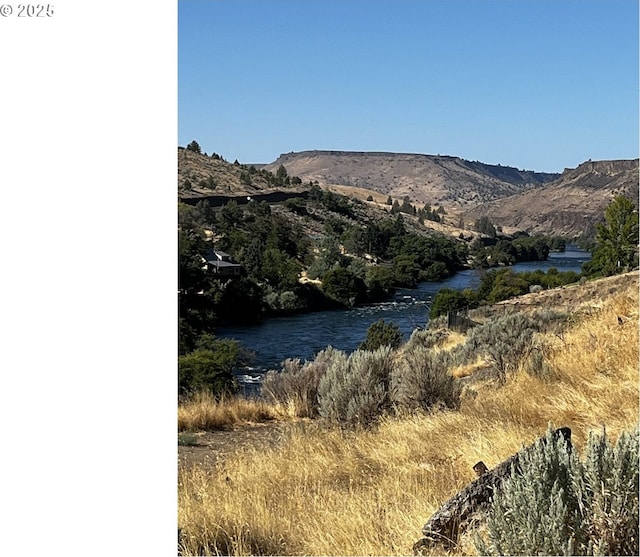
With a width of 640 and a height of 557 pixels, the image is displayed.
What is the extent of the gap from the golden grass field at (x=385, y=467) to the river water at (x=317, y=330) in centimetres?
1282

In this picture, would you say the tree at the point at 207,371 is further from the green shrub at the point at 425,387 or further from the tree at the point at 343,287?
the tree at the point at 343,287

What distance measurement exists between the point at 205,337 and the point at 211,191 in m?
31.4

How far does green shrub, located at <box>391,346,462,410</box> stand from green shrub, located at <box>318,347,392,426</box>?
0.13 metres

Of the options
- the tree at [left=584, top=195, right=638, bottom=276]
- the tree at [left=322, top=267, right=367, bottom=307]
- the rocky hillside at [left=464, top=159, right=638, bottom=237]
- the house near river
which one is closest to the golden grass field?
the tree at [left=584, top=195, right=638, bottom=276]

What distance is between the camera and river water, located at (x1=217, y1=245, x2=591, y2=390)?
21203 millimetres

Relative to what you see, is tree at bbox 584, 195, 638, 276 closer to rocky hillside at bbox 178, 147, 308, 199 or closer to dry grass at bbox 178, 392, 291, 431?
dry grass at bbox 178, 392, 291, 431

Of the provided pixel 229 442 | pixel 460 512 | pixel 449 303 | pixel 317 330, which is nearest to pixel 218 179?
pixel 317 330

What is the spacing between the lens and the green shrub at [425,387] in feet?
15.1

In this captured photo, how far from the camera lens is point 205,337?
21.7m

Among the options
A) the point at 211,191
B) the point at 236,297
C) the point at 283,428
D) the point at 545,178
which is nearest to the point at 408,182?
the point at 545,178

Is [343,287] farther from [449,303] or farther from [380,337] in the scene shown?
[380,337]

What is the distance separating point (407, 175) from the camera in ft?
545
